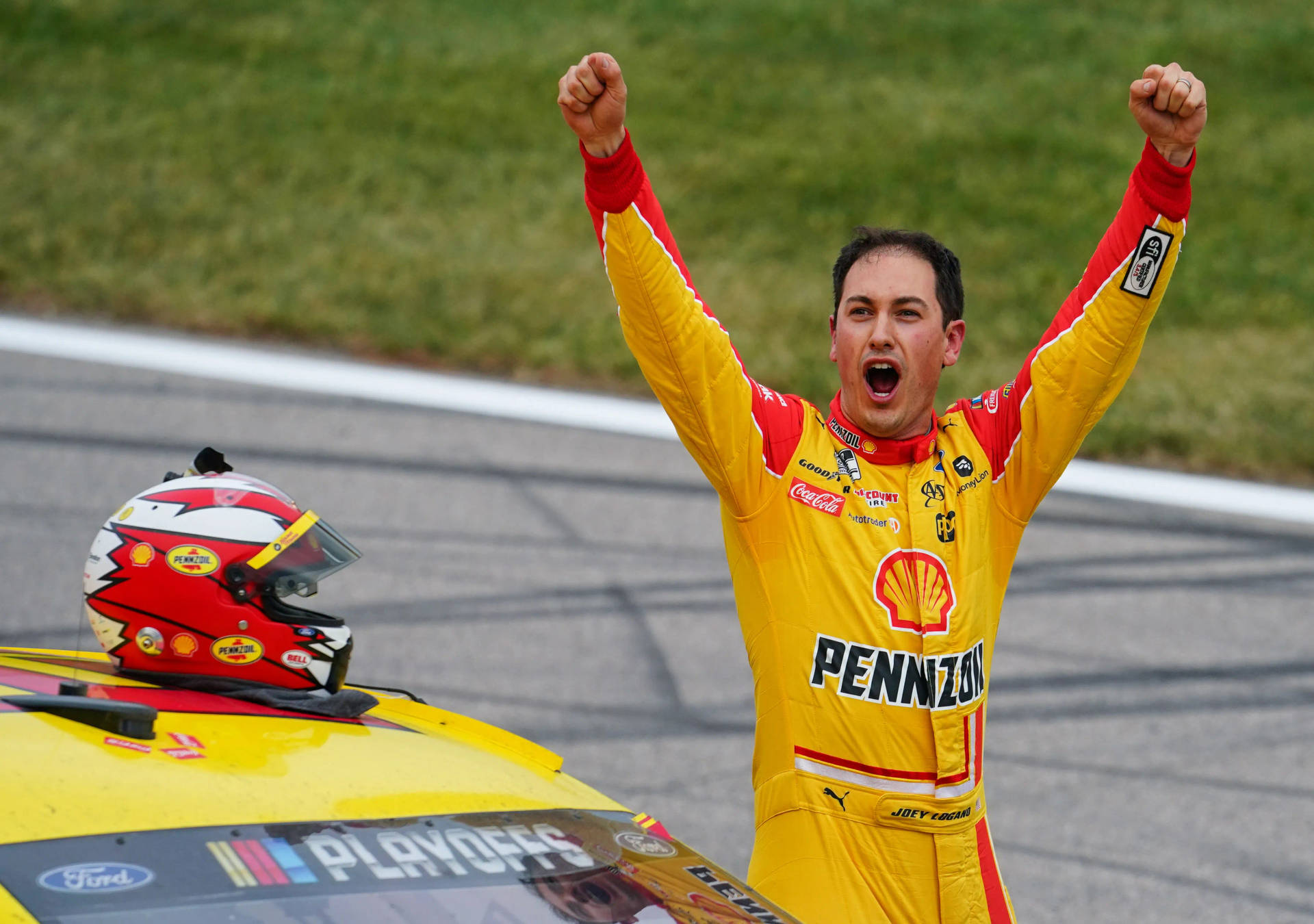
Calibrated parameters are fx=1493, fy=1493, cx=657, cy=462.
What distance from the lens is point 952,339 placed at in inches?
115

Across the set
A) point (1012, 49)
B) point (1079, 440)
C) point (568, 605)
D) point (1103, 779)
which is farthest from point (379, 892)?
point (1012, 49)

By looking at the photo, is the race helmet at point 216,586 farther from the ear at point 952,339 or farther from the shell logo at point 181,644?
the ear at point 952,339

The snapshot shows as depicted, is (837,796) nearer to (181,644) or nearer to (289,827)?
(289,827)

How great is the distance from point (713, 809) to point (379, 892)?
11.0 ft

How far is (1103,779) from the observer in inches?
229

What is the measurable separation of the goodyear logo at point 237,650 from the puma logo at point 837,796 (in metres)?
1.24

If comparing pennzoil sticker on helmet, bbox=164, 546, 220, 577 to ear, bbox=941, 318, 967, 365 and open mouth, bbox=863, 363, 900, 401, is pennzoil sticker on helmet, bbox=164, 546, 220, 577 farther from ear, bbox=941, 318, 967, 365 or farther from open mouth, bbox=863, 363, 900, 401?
ear, bbox=941, 318, 967, 365

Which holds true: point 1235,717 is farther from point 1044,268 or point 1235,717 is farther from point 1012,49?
point 1012,49

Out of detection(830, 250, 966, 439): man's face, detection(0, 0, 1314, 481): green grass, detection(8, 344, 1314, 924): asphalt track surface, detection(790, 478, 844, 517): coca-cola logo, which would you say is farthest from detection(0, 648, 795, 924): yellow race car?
detection(0, 0, 1314, 481): green grass

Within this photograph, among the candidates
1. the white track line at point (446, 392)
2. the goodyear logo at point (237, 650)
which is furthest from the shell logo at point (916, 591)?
the white track line at point (446, 392)

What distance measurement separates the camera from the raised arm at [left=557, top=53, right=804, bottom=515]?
2590 millimetres

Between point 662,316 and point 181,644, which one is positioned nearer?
point 662,316

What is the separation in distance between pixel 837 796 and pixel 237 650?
129 centimetres

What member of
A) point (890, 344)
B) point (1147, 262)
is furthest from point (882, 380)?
point (1147, 262)
